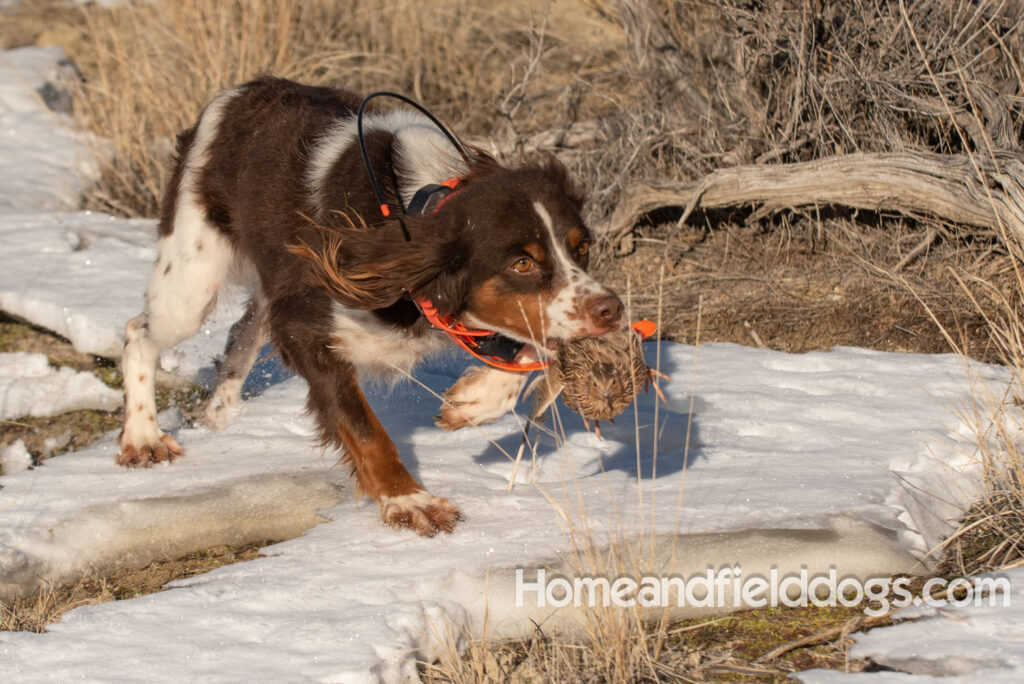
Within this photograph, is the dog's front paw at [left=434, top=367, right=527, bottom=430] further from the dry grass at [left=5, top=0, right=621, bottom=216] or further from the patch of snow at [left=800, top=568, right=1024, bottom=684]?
the dry grass at [left=5, top=0, right=621, bottom=216]

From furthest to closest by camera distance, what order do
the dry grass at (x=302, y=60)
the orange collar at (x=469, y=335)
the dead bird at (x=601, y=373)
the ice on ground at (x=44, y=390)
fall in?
the dry grass at (x=302, y=60)
the ice on ground at (x=44, y=390)
the orange collar at (x=469, y=335)
the dead bird at (x=601, y=373)

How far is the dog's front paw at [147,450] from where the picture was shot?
3820 millimetres

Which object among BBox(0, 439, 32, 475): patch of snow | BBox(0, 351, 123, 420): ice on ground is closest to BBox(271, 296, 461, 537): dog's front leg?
BBox(0, 439, 32, 475): patch of snow

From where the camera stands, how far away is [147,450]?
3.86 meters

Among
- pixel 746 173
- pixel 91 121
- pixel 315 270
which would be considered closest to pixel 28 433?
pixel 315 270

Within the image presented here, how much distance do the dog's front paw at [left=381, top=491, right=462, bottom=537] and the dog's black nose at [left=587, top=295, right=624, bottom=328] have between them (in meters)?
0.74

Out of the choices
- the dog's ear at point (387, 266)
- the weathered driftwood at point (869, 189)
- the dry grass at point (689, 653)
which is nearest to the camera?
the dry grass at point (689, 653)

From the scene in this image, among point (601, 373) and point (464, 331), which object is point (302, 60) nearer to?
point (464, 331)

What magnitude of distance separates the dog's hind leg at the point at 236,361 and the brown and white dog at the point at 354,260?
4 cm

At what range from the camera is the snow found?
2.51 metres

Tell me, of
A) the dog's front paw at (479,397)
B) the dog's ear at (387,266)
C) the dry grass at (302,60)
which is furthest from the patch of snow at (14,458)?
the dry grass at (302,60)

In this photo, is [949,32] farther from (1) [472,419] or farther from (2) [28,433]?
(2) [28,433]

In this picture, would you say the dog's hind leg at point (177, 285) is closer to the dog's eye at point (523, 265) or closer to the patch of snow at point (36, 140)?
the dog's eye at point (523, 265)

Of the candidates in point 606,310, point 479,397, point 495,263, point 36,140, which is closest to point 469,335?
point 479,397
